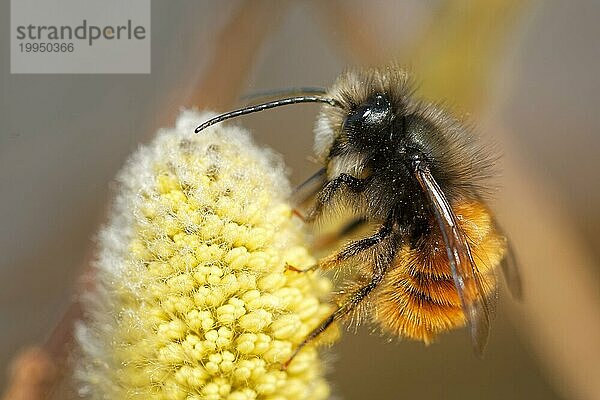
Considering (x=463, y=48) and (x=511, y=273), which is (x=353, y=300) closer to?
(x=511, y=273)

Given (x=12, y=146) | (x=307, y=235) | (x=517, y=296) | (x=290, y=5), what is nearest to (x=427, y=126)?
(x=307, y=235)

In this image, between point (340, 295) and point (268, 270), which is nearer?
point (268, 270)

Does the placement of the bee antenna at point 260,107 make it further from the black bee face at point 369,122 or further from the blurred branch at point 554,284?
the blurred branch at point 554,284

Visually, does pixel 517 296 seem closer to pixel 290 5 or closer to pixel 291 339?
pixel 291 339

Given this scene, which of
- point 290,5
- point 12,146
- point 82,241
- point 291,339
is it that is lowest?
point 291,339

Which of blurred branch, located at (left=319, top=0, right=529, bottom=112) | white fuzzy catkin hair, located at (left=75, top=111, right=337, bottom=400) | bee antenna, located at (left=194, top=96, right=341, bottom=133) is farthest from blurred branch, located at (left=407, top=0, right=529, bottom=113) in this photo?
white fuzzy catkin hair, located at (left=75, top=111, right=337, bottom=400)
